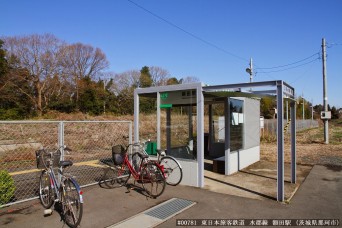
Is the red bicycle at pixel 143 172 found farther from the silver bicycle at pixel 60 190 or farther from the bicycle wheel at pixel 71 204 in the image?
the bicycle wheel at pixel 71 204

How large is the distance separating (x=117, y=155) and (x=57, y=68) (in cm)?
2889

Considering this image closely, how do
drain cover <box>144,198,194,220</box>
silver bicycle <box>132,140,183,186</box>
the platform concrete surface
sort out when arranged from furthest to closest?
silver bicycle <box>132,140,183,186</box> → drain cover <box>144,198,194,220</box> → the platform concrete surface

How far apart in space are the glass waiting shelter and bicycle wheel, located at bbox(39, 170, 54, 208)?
2.84 m

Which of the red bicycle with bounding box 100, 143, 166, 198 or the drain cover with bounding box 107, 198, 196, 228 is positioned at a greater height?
the red bicycle with bounding box 100, 143, 166, 198

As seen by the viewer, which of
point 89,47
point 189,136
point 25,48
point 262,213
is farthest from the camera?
point 89,47

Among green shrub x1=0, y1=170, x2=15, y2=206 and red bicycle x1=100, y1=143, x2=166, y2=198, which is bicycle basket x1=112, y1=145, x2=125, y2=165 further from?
green shrub x1=0, y1=170, x2=15, y2=206

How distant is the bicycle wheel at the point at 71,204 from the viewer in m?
3.96

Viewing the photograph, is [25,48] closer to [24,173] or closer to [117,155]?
[24,173]

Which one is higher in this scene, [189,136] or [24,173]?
[189,136]

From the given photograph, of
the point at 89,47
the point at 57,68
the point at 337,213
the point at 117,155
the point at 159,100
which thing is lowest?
the point at 337,213

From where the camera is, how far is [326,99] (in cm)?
1698

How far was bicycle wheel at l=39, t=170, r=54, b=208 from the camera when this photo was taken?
15.7ft

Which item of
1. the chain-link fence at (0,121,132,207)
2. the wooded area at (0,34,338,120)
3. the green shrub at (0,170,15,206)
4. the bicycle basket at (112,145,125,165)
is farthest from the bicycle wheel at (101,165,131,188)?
the wooded area at (0,34,338,120)

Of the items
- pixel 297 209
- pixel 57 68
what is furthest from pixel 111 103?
pixel 297 209
